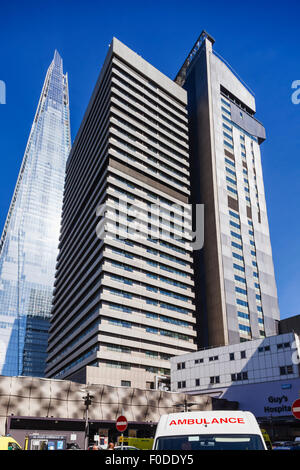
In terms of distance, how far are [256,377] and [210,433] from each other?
66120mm

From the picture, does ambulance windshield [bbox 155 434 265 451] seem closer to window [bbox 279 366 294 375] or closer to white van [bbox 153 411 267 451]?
white van [bbox 153 411 267 451]

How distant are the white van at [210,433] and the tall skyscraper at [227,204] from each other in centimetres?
8706

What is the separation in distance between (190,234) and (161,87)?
165ft

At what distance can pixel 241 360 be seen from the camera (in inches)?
2822

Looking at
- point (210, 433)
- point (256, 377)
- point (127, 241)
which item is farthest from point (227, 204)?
point (210, 433)

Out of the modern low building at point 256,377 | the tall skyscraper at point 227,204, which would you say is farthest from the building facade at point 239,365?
the tall skyscraper at point 227,204

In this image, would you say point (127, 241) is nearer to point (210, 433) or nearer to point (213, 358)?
point (213, 358)

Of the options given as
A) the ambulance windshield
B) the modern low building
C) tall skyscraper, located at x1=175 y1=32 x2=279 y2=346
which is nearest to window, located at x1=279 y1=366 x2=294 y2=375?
the modern low building

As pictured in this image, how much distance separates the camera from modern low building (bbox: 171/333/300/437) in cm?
6315

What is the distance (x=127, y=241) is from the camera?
9712 centimetres

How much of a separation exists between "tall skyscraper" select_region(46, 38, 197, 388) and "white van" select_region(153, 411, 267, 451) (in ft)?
242

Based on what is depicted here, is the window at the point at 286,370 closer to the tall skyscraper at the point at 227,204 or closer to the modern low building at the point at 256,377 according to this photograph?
the modern low building at the point at 256,377

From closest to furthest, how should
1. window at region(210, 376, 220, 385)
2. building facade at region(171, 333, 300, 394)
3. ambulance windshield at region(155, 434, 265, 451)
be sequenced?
ambulance windshield at region(155, 434, 265, 451) < building facade at region(171, 333, 300, 394) < window at region(210, 376, 220, 385)

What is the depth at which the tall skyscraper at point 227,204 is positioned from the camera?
98.2m
